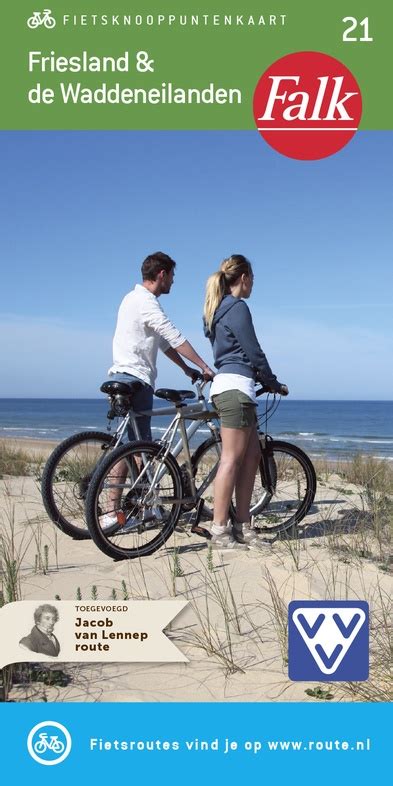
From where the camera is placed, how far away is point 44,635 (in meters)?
2.33

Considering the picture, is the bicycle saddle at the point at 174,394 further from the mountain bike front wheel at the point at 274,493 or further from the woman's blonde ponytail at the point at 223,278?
the mountain bike front wheel at the point at 274,493

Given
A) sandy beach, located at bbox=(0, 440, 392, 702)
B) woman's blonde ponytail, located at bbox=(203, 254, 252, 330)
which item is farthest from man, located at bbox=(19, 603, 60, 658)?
woman's blonde ponytail, located at bbox=(203, 254, 252, 330)

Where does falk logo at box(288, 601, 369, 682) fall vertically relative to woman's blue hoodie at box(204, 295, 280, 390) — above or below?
below

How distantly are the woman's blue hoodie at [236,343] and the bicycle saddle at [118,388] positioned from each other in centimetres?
56

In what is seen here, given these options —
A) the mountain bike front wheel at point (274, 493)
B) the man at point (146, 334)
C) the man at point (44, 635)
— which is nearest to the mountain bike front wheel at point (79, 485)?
the man at point (146, 334)

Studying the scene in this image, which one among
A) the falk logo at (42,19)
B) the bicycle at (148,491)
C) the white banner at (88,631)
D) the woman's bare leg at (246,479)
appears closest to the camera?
the white banner at (88,631)

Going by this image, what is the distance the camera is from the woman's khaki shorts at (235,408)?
4.03 meters

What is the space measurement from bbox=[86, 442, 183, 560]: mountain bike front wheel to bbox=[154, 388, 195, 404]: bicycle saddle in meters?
0.36

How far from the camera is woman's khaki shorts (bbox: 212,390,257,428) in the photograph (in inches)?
159

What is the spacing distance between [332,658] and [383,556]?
189 centimetres

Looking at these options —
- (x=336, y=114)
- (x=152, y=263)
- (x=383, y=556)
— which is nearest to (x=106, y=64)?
(x=336, y=114)

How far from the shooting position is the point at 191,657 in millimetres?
2471
